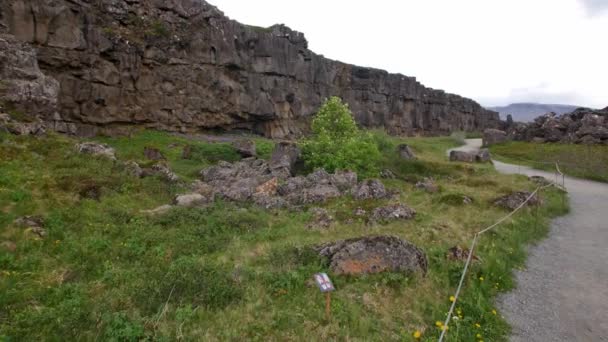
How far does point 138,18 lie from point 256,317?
4713 centimetres

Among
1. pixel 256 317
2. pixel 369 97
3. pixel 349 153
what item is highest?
pixel 369 97

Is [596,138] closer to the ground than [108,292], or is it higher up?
higher up

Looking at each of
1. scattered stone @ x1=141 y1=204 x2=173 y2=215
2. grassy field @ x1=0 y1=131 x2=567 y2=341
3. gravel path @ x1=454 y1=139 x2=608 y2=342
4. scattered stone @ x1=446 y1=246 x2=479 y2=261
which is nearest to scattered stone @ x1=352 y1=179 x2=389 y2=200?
grassy field @ x1=0 y1=131 x2=567 y2=341

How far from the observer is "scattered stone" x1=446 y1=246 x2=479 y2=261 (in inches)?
471

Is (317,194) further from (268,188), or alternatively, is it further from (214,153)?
(214,153)

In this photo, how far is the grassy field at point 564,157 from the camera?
34.9 m

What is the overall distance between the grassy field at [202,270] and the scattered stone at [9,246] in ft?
0.46

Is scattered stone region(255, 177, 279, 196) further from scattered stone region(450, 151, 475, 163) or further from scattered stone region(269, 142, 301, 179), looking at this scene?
scattered stone region(450, 151, 475, 163)

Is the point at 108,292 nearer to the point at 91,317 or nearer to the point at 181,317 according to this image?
the point at 91,317

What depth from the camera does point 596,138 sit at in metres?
48.8

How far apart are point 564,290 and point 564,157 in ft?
133

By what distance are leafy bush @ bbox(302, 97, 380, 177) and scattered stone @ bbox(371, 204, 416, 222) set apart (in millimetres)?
10694

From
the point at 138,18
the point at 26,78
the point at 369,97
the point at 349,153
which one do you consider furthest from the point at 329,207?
the point at 369,97

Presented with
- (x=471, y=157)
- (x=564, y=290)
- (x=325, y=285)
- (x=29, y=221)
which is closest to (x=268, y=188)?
(x=29, y=221)
